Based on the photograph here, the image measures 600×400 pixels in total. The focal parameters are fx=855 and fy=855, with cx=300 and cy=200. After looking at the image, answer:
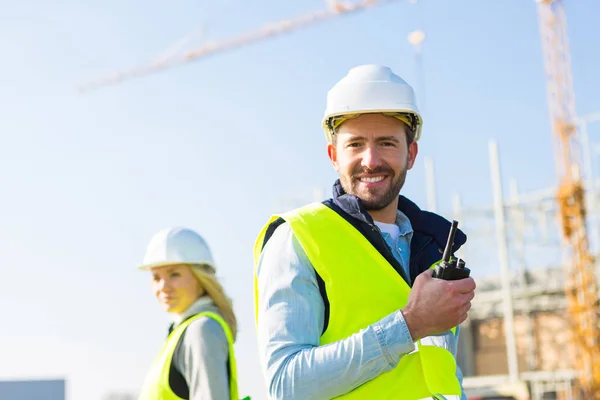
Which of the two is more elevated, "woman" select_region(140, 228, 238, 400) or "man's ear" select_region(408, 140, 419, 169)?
"man's ear" select_region(408, 140, 419, 169)

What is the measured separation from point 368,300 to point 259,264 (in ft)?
1.18

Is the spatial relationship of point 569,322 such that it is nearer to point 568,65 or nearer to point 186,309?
point 568,65

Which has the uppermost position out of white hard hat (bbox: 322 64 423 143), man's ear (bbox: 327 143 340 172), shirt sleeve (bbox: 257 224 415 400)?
white hard hat (bbox: 322 64 423 143)

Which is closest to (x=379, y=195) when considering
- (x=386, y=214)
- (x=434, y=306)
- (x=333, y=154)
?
(x=386, y=214)

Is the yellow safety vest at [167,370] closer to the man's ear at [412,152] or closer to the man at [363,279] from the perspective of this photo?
the man at [363,279]

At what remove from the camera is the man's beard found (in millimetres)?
2635

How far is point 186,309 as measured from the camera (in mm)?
4773

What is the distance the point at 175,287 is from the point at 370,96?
8.53 feet

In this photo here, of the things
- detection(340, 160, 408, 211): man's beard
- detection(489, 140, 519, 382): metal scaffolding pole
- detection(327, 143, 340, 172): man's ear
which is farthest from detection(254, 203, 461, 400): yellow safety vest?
detection(489, 140, 519, 382): metal scaffolding pole

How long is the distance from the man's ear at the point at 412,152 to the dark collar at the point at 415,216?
141 millimetres

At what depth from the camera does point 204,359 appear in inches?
171

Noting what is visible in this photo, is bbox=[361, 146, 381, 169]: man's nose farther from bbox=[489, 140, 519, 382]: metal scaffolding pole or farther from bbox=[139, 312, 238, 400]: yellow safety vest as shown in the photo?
bbox=[489, 140, 519, 382]: metal scaffolding pole

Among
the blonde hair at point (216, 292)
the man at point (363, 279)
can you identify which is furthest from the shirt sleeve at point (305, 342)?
the blonde hair at point (216, 292)

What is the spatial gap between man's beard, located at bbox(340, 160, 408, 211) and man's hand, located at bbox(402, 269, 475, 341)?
1.39 feet
